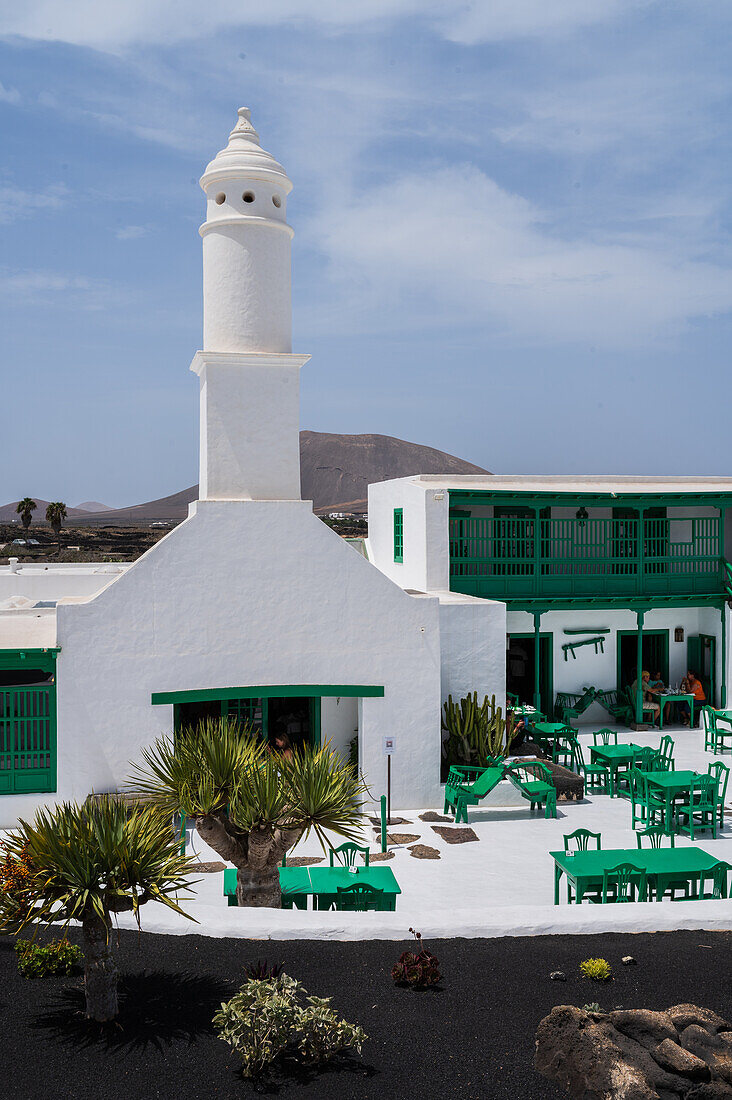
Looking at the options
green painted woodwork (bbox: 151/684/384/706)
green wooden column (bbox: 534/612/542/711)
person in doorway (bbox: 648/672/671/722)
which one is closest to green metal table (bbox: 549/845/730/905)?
green painted woodwork (bbox: 151/684/384/706)

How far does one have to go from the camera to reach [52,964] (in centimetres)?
780

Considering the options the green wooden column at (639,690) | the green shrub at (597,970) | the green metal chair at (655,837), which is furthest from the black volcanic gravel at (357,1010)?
the green wooden column at (639,690)

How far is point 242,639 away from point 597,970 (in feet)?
30.4

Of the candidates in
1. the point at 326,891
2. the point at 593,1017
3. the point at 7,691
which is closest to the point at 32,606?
the point at 7,691

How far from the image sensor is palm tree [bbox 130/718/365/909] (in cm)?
930

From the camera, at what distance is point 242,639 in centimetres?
1577

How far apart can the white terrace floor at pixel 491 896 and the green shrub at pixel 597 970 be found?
42.3 inches

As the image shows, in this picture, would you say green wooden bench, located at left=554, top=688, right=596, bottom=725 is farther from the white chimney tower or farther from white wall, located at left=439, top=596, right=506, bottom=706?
the white chimney tower

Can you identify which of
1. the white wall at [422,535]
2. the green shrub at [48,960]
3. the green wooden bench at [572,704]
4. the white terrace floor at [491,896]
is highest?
the white wall at [422,535]

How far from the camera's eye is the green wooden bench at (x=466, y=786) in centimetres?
1525

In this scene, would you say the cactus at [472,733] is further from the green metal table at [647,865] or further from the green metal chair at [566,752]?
the green metal table at [647,865]

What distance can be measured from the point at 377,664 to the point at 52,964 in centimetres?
907

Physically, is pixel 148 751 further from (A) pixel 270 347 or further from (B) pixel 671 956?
(B) pixel 671 956

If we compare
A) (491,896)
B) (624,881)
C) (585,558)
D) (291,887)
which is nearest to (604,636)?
(585,558)
